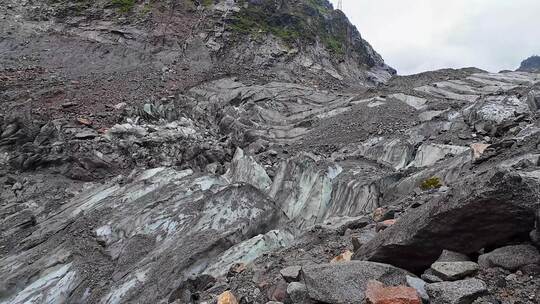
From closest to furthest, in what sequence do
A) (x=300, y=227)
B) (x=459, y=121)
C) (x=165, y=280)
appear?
(x=165, y=280)
(x=300, y=227)
(x=459, y=121)

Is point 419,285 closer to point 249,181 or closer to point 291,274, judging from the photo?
point 291,274

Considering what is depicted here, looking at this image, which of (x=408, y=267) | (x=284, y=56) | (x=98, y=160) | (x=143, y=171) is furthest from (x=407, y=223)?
(x=284, y=56)

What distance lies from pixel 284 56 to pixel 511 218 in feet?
101

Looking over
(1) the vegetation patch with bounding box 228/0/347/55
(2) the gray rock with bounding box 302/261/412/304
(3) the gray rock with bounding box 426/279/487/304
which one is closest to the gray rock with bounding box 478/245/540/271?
(3) the gray rock with bounding box 426/279/487/304

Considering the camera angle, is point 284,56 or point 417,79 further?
point 284,56

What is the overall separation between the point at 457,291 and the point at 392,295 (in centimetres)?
62

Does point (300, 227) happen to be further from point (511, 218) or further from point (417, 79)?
point (417, 79)

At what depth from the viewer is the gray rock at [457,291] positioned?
4.02 m

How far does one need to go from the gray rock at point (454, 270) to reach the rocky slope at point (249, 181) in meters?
0.02

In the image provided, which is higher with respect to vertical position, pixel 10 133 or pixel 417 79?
pixel 417 79

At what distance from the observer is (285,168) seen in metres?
13.6

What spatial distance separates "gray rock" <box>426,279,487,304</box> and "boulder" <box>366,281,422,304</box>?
0.17 m

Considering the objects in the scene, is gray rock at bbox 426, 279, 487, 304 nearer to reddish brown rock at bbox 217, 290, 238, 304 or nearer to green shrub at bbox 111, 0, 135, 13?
reddish brown rock at bbox 217, 290, 238, 304

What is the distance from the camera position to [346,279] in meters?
4.89
